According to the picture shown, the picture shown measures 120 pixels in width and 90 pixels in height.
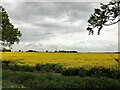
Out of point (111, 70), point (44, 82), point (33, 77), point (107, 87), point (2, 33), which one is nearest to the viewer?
point (107, 87)

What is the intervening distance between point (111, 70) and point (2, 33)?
30.6m

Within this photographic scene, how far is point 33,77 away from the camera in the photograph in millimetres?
28297

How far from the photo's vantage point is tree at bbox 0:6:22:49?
2254 inches

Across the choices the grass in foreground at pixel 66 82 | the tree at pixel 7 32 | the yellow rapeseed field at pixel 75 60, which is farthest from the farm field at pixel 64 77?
the tree at pixel 7 32

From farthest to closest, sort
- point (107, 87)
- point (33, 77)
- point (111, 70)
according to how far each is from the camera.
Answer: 1. point (111, 70)
2. point (33, 77)
3. point (107, 87)

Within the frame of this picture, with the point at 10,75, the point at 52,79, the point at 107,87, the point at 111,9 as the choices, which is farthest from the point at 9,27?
the point at 111,9

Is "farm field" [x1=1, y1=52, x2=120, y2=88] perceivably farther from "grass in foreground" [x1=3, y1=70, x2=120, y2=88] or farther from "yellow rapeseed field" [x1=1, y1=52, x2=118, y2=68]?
"yellow rapeseed field" [x1=1, y1=52, x2=118, y2=68]

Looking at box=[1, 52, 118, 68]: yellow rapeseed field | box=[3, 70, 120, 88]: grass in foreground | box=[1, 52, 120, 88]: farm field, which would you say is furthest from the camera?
box=[1, 52, 118, 68]: yellow rapeseed field

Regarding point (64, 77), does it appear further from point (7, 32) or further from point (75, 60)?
point (7, 32)

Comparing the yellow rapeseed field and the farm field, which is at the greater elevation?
the yellow rapeseed field

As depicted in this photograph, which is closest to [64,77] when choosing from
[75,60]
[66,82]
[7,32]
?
[66,82]

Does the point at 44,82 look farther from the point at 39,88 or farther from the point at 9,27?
the point at 9,27

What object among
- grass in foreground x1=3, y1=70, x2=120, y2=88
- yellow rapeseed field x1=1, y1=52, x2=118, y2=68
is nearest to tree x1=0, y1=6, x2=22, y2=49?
yellow rapeseed field x1=1, y1=52, x2=118, y2=68

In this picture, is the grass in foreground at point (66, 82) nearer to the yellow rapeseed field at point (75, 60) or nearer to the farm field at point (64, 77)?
the farm field at point (64, 77)
